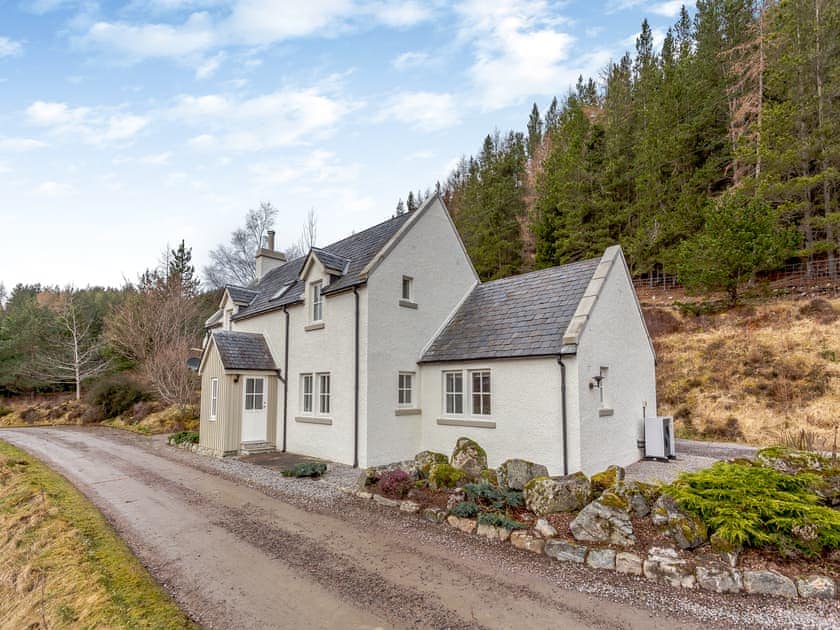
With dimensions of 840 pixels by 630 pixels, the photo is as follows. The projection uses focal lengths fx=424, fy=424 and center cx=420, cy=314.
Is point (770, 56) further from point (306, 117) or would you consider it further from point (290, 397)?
point (290, 397)

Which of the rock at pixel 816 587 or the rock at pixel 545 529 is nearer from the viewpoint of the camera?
the rock at pixel 816 587

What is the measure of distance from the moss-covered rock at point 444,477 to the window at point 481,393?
323 centimetres

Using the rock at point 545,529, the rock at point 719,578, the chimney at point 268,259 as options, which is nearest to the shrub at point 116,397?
the chimney at point 268,259

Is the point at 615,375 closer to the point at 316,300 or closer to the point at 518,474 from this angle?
the point at 518,474

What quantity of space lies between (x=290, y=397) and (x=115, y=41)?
1185 cm

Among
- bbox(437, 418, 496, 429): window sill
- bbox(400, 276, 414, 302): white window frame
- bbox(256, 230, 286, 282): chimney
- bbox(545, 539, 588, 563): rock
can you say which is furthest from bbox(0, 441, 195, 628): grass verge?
bbox(256, 230, 286, 282): chimney

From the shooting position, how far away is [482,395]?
41.9 feet

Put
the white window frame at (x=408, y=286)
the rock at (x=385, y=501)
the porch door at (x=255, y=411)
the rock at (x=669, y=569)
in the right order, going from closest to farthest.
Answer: the rock at (x=669, y=569), the rock at (x=385, y=501), the white window frame at (x=408, y=286), the porch door at (x=255, y=411)

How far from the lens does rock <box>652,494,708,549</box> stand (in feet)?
20.2

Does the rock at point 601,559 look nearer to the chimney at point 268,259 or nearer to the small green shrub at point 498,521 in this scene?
the small green shrub at point 498,521

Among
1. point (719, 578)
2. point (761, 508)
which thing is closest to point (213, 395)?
point (719, 578)

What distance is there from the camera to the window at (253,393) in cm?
1638

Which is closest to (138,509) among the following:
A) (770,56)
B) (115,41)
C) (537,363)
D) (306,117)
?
(537,363)

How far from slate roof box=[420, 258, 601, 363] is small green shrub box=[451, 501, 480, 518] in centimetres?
473
